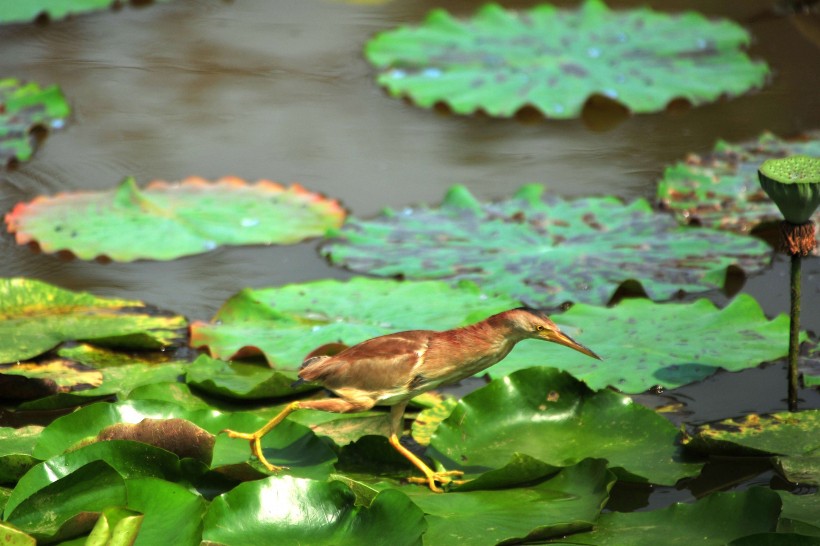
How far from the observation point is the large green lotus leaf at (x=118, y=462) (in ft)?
8.04

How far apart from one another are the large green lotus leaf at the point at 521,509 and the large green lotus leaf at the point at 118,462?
560 millimetres

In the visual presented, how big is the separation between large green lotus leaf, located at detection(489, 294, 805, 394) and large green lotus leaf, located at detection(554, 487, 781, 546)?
71 cm

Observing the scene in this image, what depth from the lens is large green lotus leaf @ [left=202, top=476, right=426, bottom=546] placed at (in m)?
2.33

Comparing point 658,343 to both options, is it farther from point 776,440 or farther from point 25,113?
point 25,113

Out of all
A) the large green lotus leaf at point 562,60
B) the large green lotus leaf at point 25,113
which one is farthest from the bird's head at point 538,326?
the large green lotus leaf at point 25,113

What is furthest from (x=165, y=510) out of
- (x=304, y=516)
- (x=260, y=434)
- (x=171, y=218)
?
(x=171, y=218)

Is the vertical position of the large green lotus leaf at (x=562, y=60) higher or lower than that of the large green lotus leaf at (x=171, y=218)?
higher

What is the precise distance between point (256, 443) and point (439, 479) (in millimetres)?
447

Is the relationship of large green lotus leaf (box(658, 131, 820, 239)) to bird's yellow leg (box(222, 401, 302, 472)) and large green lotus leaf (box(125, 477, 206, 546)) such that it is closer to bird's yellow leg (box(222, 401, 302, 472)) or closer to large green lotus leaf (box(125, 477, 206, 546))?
bird's yellow leg (box(222, 401, 302, 472))

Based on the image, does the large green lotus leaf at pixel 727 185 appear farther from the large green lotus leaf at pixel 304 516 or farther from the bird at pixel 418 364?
the large green lotus leaf at pixel 304 516

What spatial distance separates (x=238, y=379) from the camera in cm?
332

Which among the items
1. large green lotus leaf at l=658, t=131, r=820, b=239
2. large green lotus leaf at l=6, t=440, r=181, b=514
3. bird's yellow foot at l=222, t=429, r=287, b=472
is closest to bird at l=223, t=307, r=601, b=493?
bird's yellow foot at l=222, t=429, r=287, b=472

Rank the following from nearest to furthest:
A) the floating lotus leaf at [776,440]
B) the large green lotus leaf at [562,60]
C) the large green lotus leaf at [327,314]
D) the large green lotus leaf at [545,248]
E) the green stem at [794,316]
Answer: the floating lotus leaf at [776,440]
the green stem at [794,316]
the large green lotus leaf at [327,314]
the large green lotus leaf at [545,248]
the large green lotus leaf at [562,60]

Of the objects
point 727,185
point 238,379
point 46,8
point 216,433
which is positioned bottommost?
point 238,379
